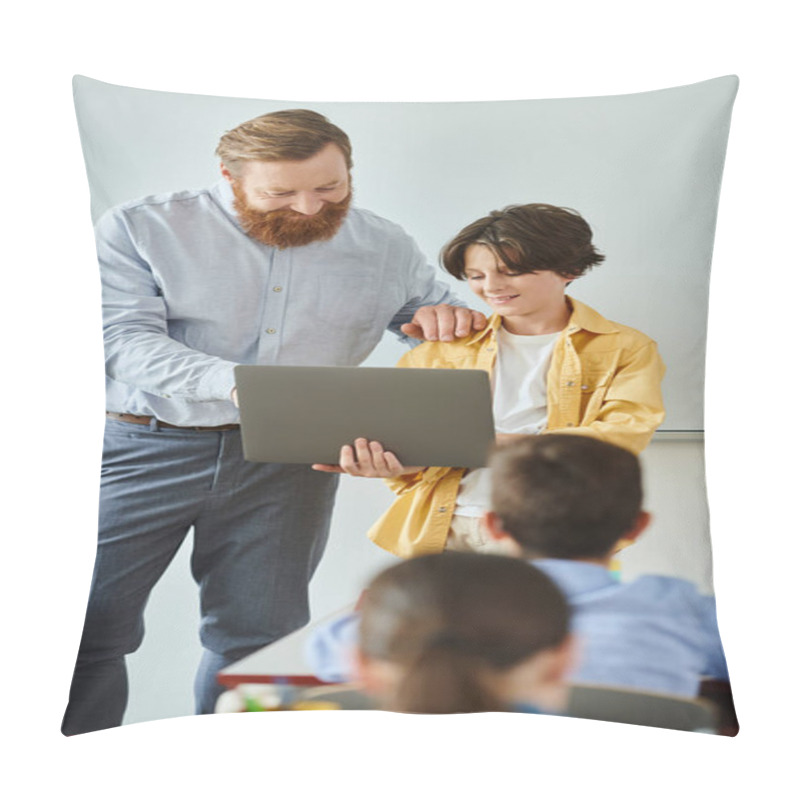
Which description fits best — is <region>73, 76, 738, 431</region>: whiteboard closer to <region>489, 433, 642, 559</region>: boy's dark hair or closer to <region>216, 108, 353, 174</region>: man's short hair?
<region>216, 108, 353, 174</region>: man's short hair

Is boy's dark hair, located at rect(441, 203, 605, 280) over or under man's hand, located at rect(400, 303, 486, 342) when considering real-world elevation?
over

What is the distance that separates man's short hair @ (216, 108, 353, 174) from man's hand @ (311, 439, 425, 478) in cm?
62

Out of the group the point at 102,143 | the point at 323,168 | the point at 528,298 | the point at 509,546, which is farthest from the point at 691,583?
the point at 102,143

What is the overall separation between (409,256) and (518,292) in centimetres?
23

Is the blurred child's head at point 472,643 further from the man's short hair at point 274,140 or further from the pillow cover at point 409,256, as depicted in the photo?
the man's short hair at point 274,140

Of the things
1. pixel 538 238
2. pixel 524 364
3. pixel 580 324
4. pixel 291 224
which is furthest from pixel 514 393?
pixel 291 224

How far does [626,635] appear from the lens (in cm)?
224

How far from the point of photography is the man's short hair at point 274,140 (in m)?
2.43

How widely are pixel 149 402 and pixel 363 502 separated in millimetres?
497

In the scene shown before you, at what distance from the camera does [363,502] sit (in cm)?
234

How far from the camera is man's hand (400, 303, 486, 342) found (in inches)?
93.0

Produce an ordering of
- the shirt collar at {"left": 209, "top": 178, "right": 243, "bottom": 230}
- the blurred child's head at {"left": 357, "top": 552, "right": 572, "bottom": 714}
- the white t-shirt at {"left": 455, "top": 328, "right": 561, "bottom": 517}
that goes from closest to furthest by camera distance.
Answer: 1. the blurred child's head at {"left": 357, "top": 552, "right": 572, "bottom": 714}
2. the white t-shirt at {"left": 455, "top": 328, "right": 561, "bottom": 517}
3. the shirt collar at {"left": 209, "top": 178, "right": 243, "bottom": 230}

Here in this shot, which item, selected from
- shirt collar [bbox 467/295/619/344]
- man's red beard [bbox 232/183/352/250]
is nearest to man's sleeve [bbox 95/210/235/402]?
man's red beard [bbox 232/183/352/250]

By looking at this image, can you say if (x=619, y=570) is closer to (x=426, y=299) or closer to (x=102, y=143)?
(x=426, y=299)
